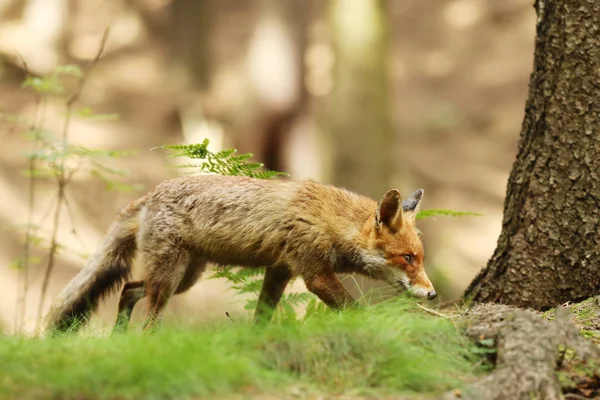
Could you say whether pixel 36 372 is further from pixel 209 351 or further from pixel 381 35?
pixel 381 35

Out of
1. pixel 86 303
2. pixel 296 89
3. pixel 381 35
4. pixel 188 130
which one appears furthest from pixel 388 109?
pixel 86 303

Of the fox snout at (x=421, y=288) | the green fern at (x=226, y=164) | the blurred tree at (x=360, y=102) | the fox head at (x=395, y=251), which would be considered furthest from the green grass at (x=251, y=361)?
the blurred tree at (x=360, y=102)

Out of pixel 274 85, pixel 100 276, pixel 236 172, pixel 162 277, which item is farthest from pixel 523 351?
pixel 274 85

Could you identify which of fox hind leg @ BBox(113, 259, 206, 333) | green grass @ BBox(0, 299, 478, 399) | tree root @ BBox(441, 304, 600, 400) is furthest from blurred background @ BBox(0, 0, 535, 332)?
tree root @ BBox(441, 304, 600, 400)

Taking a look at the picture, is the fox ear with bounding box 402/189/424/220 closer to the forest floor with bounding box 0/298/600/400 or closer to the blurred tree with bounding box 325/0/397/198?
the forest floor with bounding box 0/298/600/400

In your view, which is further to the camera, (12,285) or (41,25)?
(41,25)

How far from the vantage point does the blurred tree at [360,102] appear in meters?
13.6

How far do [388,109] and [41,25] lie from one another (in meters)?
10.7

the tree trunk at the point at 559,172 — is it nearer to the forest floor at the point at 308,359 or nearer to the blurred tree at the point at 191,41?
the forest floor at the point at 308,359

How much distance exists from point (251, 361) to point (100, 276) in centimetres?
282

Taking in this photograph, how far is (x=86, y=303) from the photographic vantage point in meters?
6.55

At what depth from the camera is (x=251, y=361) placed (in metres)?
4.32

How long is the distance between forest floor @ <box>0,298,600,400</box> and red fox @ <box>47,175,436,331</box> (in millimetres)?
925

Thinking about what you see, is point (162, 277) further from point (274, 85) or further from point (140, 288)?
point (274, 85)
